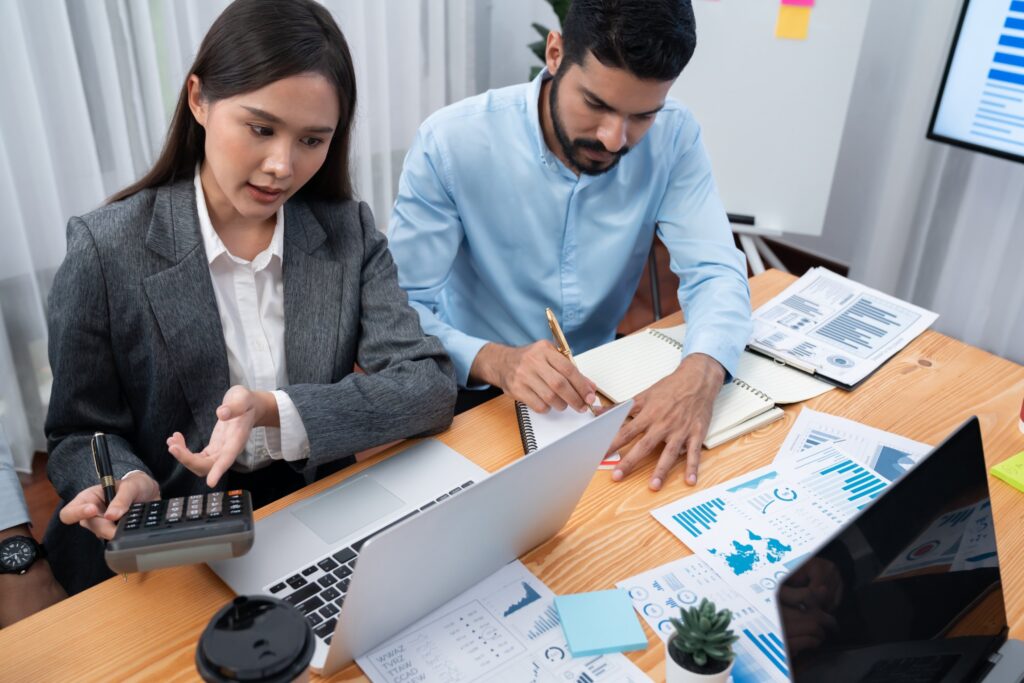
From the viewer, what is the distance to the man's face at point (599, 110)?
4.19 ft

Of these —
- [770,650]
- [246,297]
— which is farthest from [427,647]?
[246,297]

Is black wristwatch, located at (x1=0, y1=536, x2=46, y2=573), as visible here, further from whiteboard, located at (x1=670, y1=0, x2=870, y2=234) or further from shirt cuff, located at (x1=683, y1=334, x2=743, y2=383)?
whiteboard, located at (x1=670, y1=0, x2=870, y2=234)

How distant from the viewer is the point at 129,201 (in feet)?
3.57

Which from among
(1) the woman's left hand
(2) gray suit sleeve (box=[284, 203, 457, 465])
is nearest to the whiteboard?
(2) gray suit sleeve (box=[284, 203, 457, 465])

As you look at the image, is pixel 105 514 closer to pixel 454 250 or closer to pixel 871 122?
pixel 454 250

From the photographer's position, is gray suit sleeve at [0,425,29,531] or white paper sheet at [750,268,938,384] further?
white paper sheet at [750,268,938,384]

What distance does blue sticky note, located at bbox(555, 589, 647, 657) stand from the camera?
801mm

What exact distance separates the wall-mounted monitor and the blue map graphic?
174 cm

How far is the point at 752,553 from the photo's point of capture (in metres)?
0.94

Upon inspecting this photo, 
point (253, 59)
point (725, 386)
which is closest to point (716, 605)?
point (725, 386)

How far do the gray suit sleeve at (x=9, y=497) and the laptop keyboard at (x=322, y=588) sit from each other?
1.50 feet

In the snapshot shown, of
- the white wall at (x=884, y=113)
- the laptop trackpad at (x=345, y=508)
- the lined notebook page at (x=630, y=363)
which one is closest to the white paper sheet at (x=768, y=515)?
the lined notebook page at (x=630, y=363)

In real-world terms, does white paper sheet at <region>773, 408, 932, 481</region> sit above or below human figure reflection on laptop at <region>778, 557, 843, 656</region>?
below

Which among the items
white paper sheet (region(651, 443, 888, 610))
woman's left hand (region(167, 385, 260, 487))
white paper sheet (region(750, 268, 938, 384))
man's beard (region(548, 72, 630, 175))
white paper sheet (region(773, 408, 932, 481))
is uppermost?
man's beard (region(548, 72, 630, 175))
